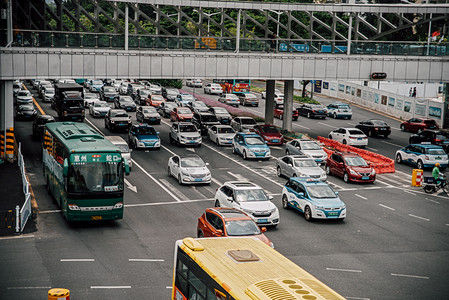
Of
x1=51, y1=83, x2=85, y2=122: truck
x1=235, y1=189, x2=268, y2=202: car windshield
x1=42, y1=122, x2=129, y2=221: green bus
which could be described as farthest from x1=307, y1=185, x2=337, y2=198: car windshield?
x1=51, y1=83, x2=85, y2=122: truck

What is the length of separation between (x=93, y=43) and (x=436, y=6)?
27839 millimetres

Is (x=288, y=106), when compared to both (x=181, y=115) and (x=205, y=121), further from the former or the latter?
(x=181, y=115)

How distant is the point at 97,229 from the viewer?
25641 mm

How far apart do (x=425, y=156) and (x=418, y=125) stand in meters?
17.9

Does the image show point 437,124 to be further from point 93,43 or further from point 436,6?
point 93,43

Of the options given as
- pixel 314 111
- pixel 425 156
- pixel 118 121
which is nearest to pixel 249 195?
pixel 425 156

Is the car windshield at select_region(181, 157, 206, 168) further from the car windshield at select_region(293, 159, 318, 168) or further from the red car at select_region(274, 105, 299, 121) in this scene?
the red car at select_region(274, 105, 299, 121)

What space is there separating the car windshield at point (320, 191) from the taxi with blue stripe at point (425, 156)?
50.5ft

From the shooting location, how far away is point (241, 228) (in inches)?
877

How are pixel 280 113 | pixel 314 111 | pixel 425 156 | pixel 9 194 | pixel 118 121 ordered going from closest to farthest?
pixel 9 194 → pixel 425 156 → pixel 118 121 → pixel 280 113 → pixel 314 111

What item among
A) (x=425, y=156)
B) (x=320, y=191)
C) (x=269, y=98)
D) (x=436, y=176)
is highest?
(x=269, y=98)

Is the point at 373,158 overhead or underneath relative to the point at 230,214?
underneath

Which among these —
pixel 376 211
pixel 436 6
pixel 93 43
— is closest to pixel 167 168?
pixel 93 43

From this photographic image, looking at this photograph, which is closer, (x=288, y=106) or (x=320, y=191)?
(x=320, y=191)
